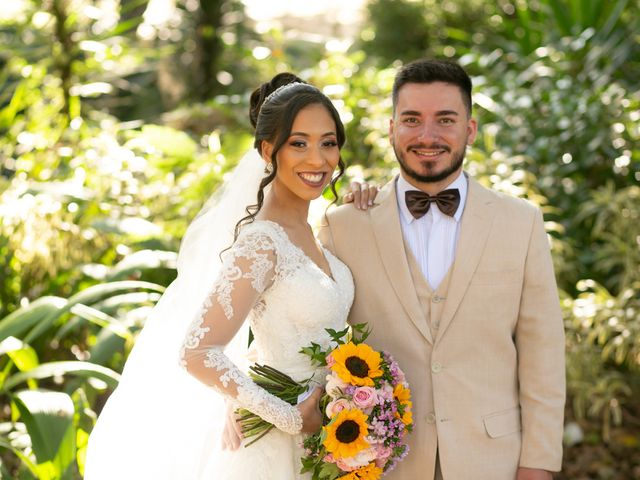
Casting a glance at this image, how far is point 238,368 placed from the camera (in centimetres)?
246

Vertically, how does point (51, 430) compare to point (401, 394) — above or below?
below

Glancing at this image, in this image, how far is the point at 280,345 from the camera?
2514 millimetres

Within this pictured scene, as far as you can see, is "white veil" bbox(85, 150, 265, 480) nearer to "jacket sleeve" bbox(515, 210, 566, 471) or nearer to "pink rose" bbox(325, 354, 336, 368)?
"pink rose" bbox(325, 354, 336, 368)

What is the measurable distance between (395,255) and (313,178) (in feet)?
1.22

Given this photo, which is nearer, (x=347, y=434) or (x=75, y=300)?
(x=347, y=434)

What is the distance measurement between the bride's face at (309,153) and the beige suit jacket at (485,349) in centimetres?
35

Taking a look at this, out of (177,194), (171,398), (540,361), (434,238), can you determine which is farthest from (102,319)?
(540,361)

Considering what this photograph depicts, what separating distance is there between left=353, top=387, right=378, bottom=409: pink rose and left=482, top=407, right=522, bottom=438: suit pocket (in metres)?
0.43

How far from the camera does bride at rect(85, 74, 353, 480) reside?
2.35 m

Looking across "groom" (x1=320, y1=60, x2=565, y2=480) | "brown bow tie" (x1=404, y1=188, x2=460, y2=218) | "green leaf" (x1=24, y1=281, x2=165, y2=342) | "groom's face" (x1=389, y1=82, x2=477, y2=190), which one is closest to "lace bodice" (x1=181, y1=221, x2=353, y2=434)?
"groom" (x1=320, y1=60, x2=565, y2=480)

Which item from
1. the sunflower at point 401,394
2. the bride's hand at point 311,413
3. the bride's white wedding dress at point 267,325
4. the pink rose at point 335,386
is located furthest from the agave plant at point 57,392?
the sunflower at point 401,394

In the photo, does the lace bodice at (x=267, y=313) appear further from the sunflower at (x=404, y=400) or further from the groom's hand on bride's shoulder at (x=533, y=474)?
the groom's hand on bride's shoulder at (x=533, y=474)

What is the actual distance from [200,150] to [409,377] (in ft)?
13.0

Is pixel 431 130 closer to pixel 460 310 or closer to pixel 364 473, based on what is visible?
pixel 460 310
